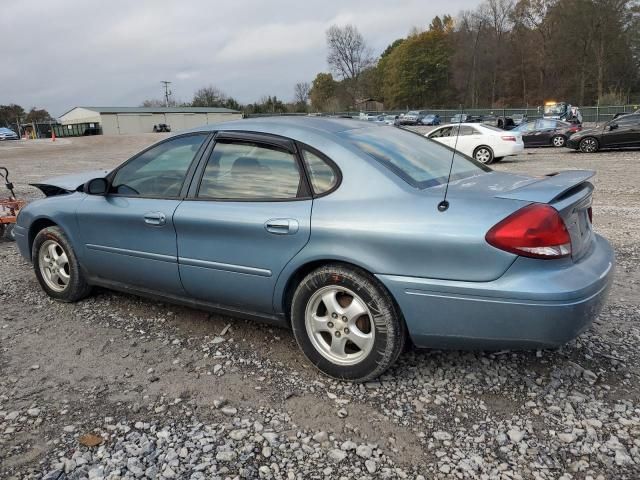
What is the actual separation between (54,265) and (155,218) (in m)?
1.49

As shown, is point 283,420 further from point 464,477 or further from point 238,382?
point 464,477

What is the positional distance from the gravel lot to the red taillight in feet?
2.97

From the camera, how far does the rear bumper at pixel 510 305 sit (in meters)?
2.50

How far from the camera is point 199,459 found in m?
2.46

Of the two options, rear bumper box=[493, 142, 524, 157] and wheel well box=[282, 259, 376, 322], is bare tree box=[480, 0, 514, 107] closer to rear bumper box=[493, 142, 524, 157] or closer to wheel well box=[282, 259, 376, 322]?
rear bumper box=[493, 142, 524, 157]

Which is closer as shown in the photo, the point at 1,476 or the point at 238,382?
the point at 1,476

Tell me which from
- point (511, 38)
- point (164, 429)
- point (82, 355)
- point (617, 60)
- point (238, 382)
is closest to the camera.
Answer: point (164, 429)

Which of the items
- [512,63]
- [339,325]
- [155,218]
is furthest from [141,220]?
[512,63]

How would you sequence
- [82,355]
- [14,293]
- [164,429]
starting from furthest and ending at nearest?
[14,293] < [82,355] < [164,429]

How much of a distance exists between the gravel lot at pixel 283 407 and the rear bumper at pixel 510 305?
0.44m

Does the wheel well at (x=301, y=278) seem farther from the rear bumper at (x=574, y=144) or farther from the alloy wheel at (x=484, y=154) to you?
the rear bumper at (x=574, y=144)

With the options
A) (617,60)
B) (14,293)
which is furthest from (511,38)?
(14,293)

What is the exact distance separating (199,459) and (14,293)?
3.33 m

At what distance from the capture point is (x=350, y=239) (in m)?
2.85
